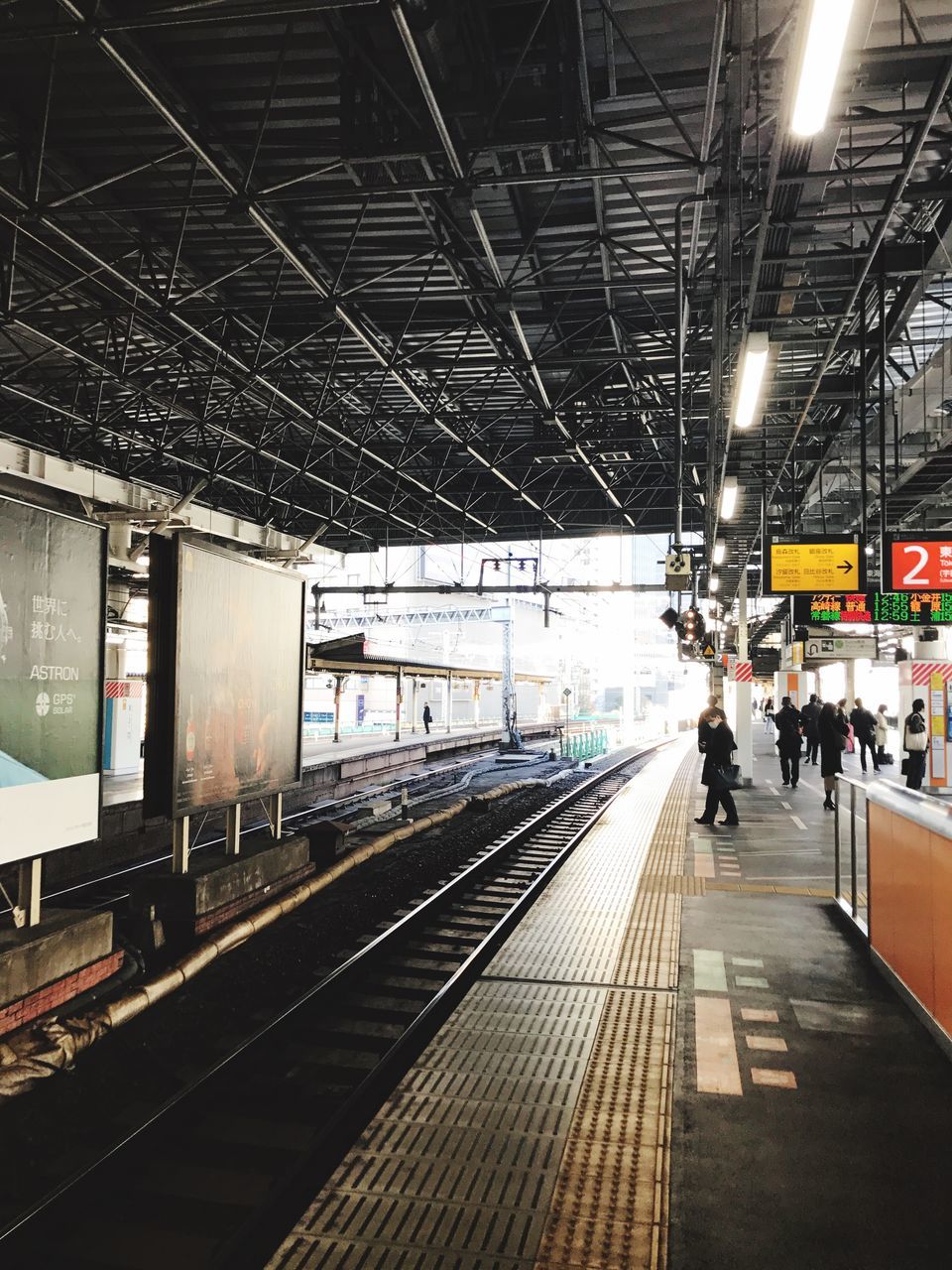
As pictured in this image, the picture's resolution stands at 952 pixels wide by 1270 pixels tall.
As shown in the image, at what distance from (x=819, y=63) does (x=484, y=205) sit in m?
7.23

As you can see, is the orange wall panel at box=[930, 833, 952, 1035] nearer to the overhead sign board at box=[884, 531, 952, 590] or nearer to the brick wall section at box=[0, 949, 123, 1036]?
the brick wall section at box=[0, 949, 123, 1036]

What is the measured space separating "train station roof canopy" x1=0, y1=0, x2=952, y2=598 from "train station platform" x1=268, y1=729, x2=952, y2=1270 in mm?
4841

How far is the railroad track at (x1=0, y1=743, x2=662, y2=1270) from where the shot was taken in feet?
11.1

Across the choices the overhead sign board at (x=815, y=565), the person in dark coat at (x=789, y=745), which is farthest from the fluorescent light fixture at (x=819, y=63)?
the person in dark coat at (x=789, y=745)

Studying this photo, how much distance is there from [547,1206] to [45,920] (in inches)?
155

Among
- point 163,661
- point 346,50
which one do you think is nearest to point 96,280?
point 346,50

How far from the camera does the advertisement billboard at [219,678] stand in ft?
22.6

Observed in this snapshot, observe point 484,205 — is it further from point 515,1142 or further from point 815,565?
point 515,1142

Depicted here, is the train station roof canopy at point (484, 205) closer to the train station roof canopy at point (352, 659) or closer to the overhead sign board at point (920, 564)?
the overhead sign board at point (920, 564)

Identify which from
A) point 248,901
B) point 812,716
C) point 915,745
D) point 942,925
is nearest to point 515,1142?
point 942,925

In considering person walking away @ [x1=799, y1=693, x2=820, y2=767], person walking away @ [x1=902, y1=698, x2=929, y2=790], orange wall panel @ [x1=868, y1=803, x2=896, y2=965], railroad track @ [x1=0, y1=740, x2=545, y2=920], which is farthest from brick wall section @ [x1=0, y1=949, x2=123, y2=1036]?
person walking away @ [x1=799, y1=693, x2=820, y2=767]

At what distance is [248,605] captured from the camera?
26.9ft

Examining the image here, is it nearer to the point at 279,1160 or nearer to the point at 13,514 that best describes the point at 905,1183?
the point at 279,1160

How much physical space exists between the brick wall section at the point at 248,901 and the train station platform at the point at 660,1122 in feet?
8.58
